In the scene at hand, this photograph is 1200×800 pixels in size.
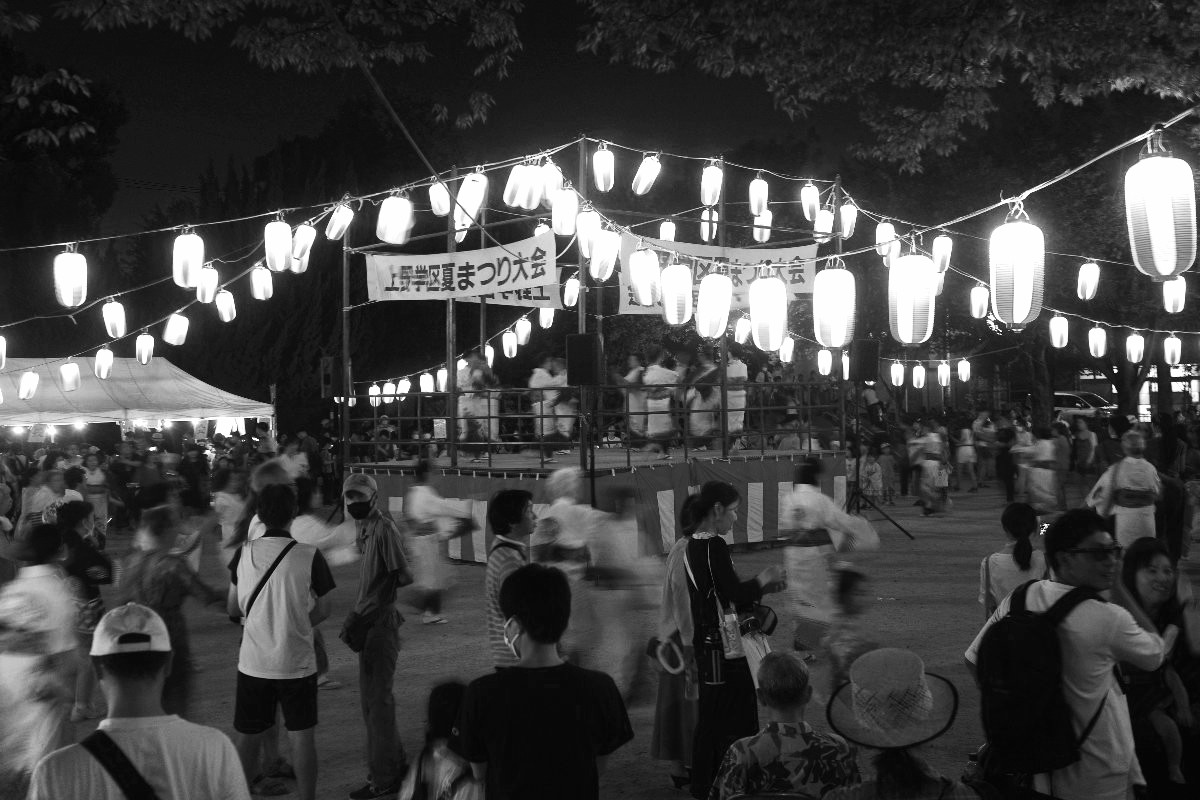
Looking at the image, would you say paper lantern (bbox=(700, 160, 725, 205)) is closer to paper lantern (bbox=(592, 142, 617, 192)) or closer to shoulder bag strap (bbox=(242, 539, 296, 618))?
paper lantern (bbox=(592, 142, 617, 192))

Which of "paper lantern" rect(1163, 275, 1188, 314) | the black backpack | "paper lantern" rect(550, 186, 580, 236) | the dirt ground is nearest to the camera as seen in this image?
the black backpack

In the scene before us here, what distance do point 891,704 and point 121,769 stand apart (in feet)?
6.60

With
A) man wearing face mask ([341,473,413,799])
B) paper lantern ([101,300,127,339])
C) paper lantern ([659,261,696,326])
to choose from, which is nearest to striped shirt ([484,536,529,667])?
man wearing face mask ([341,473,413,799])

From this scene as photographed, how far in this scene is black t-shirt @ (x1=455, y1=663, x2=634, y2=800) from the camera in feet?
9.68

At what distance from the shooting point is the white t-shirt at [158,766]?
2.34 meters

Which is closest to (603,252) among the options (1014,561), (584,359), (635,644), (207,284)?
(584,359)

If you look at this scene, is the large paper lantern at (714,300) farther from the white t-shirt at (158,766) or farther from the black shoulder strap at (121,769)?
the black shoulder strap at (121,769)

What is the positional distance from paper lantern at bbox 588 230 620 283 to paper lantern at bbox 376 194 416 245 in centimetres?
267

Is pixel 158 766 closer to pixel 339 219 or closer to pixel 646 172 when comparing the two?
pixel 339 219

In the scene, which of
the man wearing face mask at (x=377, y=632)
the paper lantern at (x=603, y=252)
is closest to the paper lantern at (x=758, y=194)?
the paper lantern at (x=603, y=252)

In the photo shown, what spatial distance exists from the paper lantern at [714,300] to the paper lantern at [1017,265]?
5.28 meters

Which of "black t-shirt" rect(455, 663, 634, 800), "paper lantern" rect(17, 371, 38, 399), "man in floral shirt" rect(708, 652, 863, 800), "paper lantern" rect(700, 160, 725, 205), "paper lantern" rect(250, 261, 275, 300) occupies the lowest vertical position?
"man in floral shirt" rect(708, 652, 863, 800)

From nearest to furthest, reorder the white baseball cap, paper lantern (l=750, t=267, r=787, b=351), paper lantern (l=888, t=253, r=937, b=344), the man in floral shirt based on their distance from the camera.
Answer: the white baseball cap
the man in floral shirt
paper lantern (l=888, t=253, r=937, b=344)
paper lantern (l=750, t=267, r=787, b=351)

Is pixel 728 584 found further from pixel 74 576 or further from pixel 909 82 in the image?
pixel 909 82
